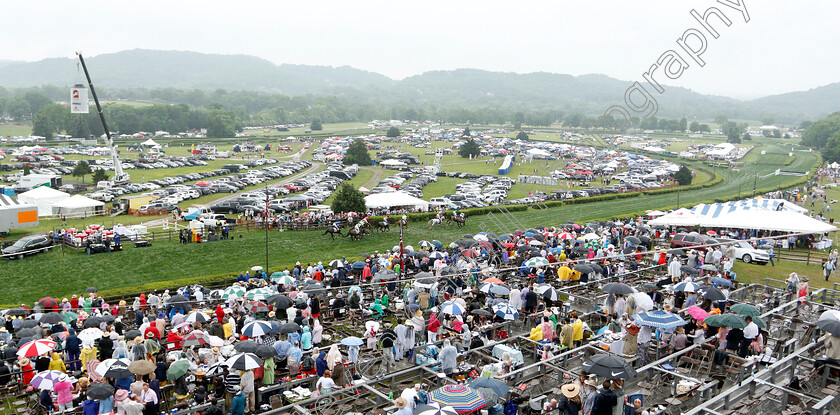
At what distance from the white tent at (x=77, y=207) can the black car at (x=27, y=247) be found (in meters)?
8.89

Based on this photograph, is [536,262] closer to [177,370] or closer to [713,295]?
[713,295]

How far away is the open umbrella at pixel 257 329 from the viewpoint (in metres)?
12.8

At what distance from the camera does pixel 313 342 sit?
14.4 m

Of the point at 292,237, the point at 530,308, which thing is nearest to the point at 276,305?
the point at 530,308

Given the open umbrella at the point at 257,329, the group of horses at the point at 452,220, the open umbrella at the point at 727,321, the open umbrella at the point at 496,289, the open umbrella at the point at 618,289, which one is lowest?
the group of horses at the point at 452,220

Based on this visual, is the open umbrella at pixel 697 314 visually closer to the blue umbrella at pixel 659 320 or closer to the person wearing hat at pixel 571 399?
the blue umbrella at pixel 659 320

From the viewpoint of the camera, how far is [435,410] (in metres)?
8.45

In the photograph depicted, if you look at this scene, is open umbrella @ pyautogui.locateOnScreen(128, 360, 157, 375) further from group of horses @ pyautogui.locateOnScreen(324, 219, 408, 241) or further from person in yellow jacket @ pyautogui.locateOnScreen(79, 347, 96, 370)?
group of horses @ pyautogui.locateOnScreen(324, 219, 408, 241)

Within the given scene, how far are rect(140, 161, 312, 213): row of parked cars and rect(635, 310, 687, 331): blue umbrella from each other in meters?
32.5

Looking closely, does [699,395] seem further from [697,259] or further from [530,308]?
[697,259]

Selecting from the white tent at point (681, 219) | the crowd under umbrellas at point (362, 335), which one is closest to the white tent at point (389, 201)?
the crowd under umbrellas at point (362, 335)

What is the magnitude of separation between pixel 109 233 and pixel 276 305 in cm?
1842

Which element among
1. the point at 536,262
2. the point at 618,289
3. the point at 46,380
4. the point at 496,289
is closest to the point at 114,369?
the point at 46,380

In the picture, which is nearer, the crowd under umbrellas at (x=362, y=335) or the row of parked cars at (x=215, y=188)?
the crowd under umbrellas at (x=362, y=335)
